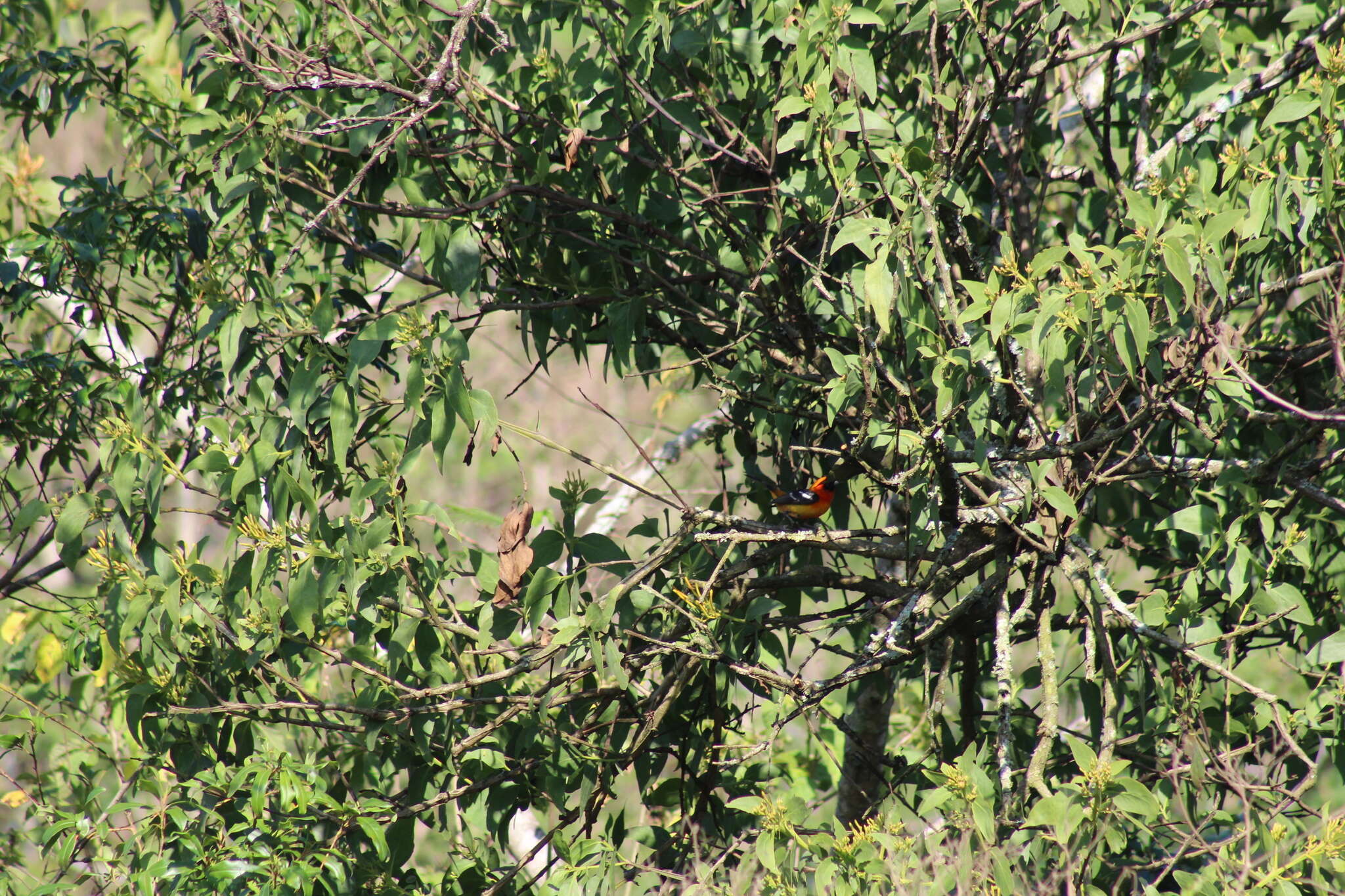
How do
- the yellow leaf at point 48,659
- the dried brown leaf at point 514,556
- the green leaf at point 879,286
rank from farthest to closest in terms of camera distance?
the yellow leaf at point 48,659, the dried brown leaf at point 514,556, the green leaf at point 879,286

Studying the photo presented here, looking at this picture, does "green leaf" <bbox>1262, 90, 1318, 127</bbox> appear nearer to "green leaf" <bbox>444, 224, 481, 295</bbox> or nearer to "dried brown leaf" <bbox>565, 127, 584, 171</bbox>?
"dried brown leaf" <bbox>565, 127, 584, 171</bbox>

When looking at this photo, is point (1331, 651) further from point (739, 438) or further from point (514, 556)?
point (514, 556)

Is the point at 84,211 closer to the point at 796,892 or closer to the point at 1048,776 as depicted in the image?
the point at 796,892

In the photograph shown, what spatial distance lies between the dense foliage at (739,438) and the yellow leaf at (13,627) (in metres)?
1.27

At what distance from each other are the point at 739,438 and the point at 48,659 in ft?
9.35

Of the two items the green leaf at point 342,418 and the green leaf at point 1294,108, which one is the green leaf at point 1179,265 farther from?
the green leaf at point 342,418

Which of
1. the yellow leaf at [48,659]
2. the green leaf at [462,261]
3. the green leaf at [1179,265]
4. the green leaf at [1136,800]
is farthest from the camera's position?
the yellow leaf at [48,659]

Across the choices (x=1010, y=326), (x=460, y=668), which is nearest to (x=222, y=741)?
(x=460, y=668)

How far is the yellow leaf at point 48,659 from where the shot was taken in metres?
4.14

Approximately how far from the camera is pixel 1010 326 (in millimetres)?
1958

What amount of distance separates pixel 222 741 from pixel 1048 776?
2019 mm

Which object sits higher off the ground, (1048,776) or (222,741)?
(222,741)

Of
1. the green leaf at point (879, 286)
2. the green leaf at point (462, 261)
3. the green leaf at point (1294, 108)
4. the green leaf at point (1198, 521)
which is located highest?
the green leaf at point (462, 261)

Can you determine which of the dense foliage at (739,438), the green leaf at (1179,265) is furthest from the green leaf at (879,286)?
the green leaf at (1179,265)
